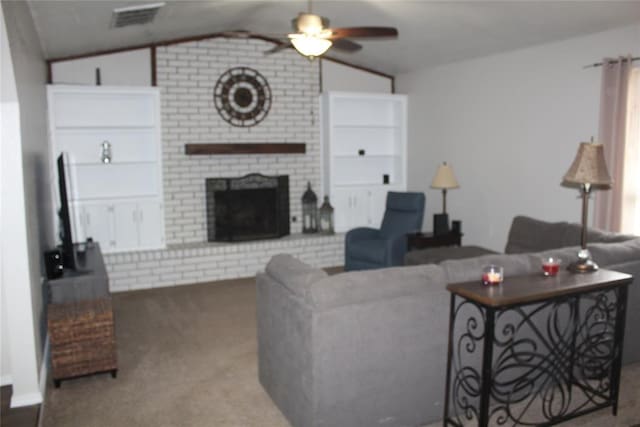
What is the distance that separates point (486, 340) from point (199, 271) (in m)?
4.26

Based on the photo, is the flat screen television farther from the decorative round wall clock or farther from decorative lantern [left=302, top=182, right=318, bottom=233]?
decorative lantern [left=302, top=182, right=318, bottom=233]

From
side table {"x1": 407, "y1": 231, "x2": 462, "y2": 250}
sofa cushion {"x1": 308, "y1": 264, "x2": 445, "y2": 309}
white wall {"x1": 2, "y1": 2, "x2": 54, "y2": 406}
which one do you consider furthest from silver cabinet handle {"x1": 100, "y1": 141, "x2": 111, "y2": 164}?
sofa cushion {"x1": 308, "y1": 264, "x2": 445, "y2": 309}

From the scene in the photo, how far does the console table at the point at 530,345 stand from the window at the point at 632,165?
1.50m

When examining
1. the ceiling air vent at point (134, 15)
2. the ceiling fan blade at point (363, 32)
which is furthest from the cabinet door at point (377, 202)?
the ceiling fan blade at point (363, 32)

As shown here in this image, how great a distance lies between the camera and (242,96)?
6.57m

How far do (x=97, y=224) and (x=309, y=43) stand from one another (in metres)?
3.59

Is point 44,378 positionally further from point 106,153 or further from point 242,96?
point 242,96

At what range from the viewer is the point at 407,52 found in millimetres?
6258

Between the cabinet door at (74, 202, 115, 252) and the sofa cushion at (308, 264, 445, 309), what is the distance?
13.3 ft

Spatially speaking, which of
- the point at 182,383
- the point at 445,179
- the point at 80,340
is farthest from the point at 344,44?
the point at 80,340

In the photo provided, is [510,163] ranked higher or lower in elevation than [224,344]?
higher

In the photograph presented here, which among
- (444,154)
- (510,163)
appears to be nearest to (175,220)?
(444,154)

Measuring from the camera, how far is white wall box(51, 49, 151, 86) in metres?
5.82

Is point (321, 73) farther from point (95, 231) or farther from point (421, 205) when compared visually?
point (95, 231)
